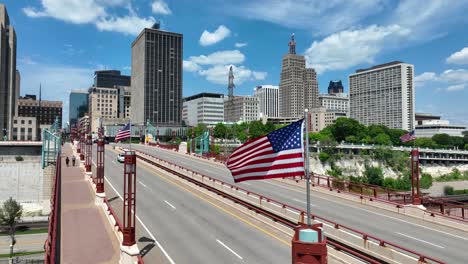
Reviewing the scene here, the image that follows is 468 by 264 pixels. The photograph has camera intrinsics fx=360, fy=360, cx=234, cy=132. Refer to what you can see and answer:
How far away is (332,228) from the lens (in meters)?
21.6

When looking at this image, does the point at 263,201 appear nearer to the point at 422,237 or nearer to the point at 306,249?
the point at 422,237

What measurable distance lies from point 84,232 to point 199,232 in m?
7.35

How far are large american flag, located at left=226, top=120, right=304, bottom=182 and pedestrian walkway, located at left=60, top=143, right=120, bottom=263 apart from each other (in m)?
9.90

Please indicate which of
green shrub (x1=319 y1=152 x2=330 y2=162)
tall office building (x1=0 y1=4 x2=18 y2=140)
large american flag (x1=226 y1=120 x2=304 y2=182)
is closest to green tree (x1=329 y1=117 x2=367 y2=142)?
green shrub (x1=319 y1=152 x2=330 y2=162)

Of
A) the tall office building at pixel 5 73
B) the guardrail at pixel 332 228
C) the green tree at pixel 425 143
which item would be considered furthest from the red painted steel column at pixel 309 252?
the green tree at pixel 425 143

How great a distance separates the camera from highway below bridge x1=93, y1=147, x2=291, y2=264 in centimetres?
1941

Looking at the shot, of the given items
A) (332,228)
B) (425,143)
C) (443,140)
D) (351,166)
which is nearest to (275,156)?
(332,228)

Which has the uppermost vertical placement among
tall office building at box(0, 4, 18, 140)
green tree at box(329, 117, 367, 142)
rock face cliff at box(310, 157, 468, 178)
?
tall office building at box(0, 4, 18, 140)

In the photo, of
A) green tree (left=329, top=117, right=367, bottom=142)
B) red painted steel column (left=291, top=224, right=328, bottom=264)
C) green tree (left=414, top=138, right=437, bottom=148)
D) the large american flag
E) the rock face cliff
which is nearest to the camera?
red painted steel column (left=291, top=224, right=328, bottom=264)

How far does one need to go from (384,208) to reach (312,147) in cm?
10014

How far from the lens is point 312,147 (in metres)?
129

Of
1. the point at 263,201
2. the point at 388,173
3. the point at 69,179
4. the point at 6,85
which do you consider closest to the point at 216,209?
the point at 263,201

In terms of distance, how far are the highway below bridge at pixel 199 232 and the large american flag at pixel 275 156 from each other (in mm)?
7570

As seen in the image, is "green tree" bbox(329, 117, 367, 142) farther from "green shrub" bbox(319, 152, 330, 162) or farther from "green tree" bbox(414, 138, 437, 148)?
"green shrub" bbox(319, 152, 330, 162)
